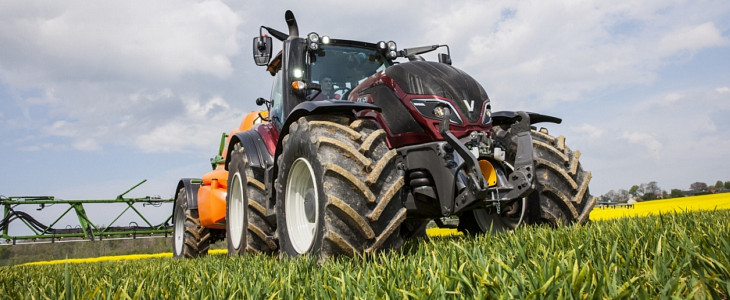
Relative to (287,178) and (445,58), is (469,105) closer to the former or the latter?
(287,178)

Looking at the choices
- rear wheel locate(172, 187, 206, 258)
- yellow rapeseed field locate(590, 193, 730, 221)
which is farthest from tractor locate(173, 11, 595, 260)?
yellow rapeseed field locate(590, 193, 730, 221)

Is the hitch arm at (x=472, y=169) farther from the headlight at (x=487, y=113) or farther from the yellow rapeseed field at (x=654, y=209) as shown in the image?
the yellow rapeseed field at (x=654, y=209)

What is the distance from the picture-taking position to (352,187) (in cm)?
323

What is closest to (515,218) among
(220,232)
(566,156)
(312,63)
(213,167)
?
(566,156)

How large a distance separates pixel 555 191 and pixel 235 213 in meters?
3.69

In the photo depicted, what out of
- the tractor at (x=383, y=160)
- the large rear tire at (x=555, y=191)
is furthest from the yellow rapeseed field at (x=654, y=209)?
the tractor at (x=383, y=160)

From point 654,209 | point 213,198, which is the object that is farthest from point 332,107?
point 654,209

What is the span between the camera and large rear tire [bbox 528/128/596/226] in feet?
13.1

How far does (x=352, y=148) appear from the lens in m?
3.33

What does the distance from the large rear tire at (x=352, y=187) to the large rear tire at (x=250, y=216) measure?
5.02ft

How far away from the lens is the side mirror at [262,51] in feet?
17.3

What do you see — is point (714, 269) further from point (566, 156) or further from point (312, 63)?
point (312, 63)

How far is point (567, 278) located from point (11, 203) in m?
15.5

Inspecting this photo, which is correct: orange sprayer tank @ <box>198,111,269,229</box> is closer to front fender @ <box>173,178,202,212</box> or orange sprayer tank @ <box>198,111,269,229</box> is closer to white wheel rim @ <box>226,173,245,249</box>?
front fender @ <box>173,178,202,212</box>
